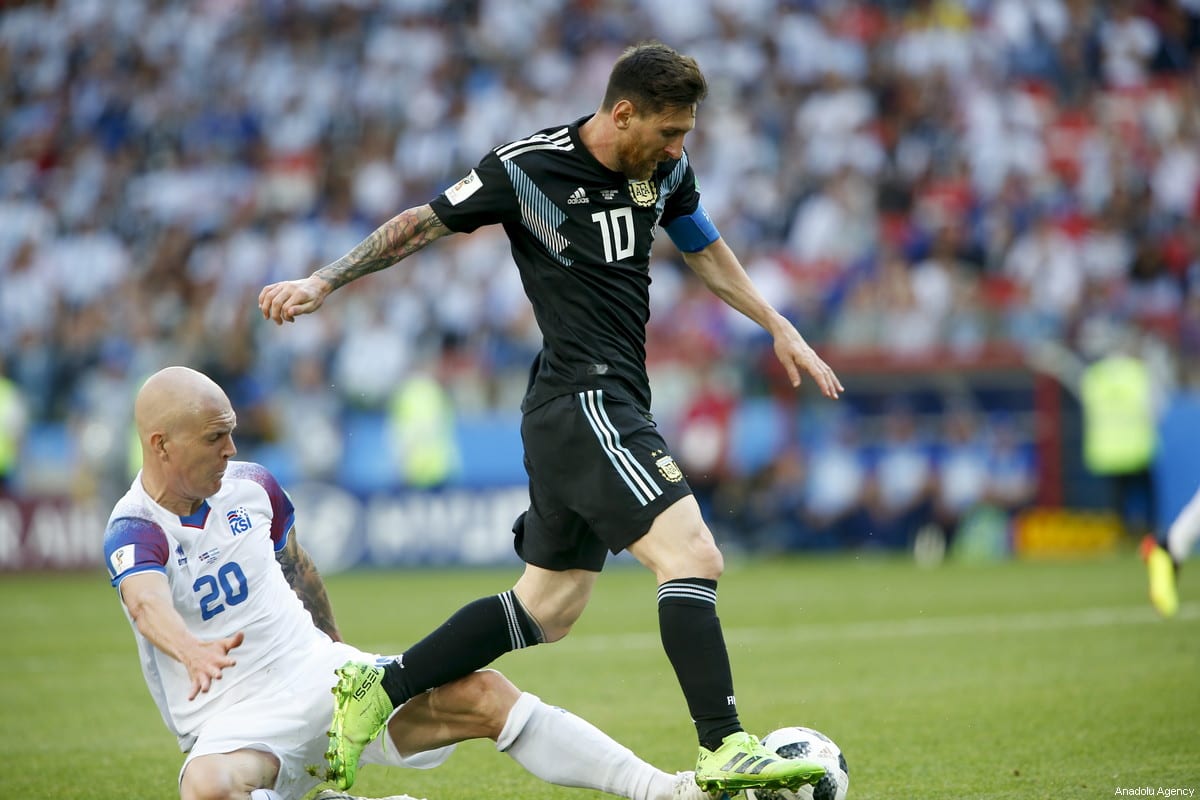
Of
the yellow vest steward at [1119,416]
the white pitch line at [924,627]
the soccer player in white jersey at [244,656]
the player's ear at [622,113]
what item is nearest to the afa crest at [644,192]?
the player's ear at [622,113]

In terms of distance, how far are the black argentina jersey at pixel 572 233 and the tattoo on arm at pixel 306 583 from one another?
3.24 feet

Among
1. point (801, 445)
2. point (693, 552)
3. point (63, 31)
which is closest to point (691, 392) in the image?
point (801, 445)

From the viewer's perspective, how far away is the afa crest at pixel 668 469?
4.59 m

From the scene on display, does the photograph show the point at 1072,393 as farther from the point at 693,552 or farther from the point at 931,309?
the point at 693,552

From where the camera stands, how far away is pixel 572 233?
191 inches

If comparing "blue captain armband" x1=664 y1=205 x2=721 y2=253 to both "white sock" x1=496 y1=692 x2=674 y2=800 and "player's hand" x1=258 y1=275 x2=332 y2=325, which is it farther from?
"white sock" x1=496 y1=692 x2=674 y2=800

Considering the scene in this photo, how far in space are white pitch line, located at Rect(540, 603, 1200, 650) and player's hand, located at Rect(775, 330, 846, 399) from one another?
15.7 feet

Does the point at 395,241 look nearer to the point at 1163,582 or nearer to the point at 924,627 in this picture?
the point at 1163,582

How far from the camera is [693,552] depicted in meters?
4.50

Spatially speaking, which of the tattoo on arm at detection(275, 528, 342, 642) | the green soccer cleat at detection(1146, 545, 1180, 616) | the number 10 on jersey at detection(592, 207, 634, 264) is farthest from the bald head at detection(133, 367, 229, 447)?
the green soccer cleat at detection(1146, 545, 1180, 616)

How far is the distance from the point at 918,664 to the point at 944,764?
2.82m

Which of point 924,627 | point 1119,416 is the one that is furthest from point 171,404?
point 1119,416

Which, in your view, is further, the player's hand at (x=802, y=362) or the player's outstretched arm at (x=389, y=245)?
the player's hand at (x=802, y=362)

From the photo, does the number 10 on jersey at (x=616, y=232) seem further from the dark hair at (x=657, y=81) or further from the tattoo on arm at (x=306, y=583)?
the tattoo on arm at (x=306, y=583)
